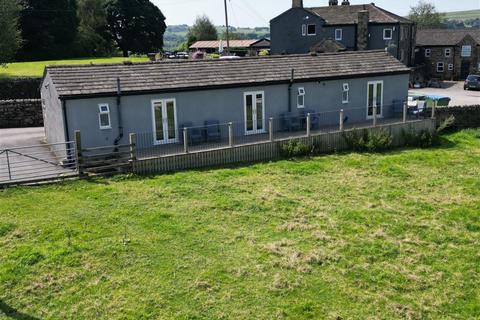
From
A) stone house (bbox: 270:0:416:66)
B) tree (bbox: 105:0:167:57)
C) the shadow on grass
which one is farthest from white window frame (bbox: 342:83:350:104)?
tree (bbox: 105:0:167:57)

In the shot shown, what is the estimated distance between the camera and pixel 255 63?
2530 cm

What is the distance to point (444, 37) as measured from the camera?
204 feet

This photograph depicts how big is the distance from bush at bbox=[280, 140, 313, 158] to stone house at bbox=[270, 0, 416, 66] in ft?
106

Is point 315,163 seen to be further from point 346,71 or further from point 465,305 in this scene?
point 465,305

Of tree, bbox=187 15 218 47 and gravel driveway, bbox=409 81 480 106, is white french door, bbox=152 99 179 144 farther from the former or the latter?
tree, bbox=187 15 218 47

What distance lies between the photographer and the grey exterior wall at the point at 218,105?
20.3 m

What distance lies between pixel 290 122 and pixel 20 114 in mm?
16013

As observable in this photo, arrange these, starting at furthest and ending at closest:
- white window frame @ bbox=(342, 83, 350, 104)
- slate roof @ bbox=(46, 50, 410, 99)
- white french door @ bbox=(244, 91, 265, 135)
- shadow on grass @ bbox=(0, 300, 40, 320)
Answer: white window frame @ bbox=(342, 83, 350, 104) → white french door @ bbox=(244, 91, 265, 135) → slate roof @ bbox=(46, 50, 410, 99) → shadow on grass @ bbox=(0, 300, 40, 320)

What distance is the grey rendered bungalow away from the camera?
20444 millimetres

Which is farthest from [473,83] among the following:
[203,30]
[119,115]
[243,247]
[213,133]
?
[203,30]

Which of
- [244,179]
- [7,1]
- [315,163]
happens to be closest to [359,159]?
[315,163]

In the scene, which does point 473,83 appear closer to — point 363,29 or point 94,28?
point 363,29

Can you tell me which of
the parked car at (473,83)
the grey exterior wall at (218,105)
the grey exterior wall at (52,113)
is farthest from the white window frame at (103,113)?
the parked car at (473,83)

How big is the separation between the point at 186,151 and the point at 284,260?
826 cm
